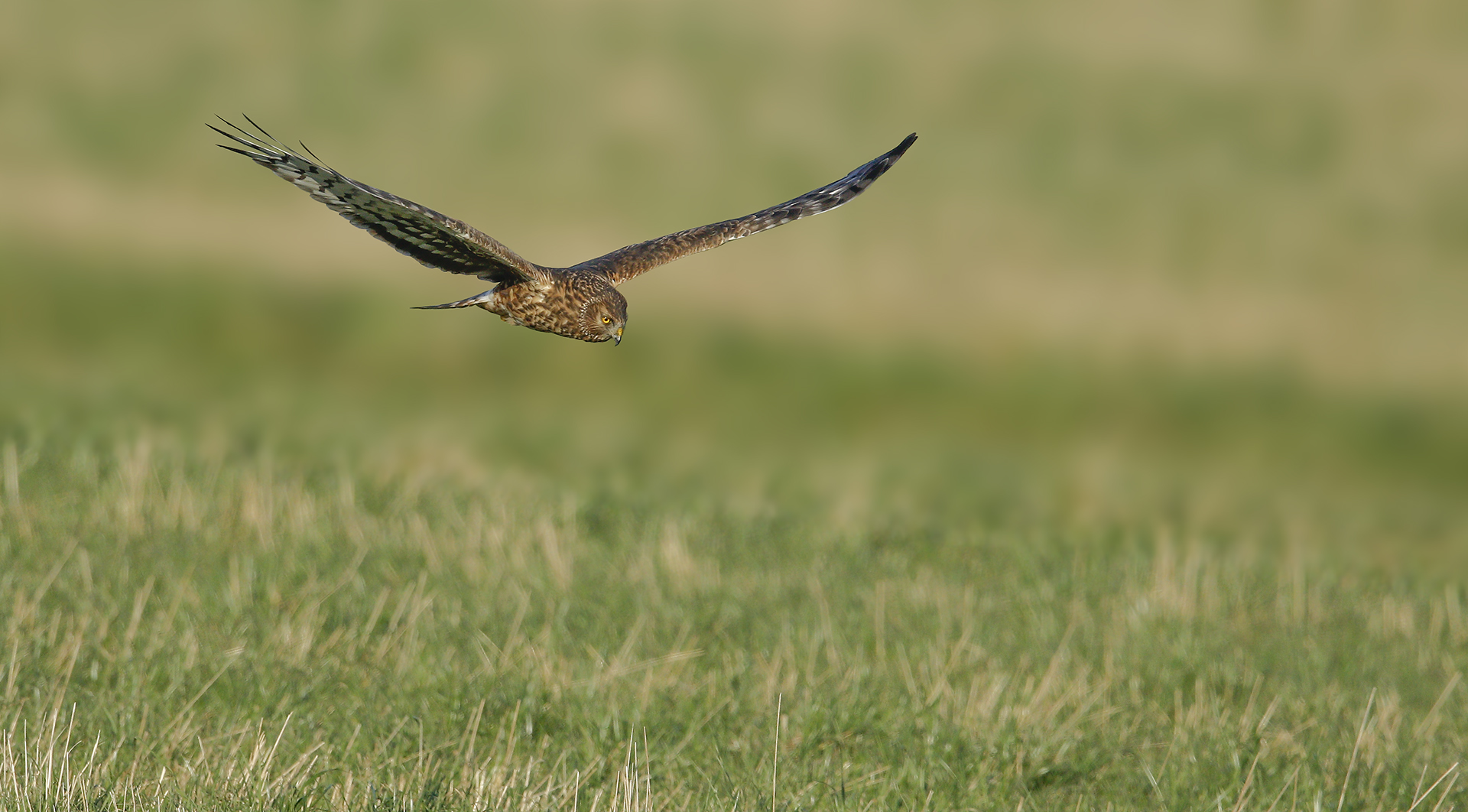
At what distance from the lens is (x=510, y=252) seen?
6785 mm

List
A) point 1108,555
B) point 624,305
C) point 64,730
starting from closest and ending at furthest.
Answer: point 64,730
point 624,305
point 1108,555

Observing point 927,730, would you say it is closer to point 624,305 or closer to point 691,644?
point 691,644

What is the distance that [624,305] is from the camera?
311 inches

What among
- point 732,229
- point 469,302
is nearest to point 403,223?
point 469,302

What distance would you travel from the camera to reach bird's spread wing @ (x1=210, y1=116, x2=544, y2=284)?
6.02 m

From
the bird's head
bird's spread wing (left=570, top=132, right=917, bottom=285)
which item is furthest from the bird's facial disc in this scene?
bird's spread wing (left=570, top=132, right=917, bottom=285)

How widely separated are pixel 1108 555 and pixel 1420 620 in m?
2.71

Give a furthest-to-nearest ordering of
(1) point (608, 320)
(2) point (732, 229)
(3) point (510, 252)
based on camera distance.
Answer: (2) point (732, 229), (1) point (608, 320), (3) point (510, 252)

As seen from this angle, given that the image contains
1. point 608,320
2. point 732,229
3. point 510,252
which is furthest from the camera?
point 732,229

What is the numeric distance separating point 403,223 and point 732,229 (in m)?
2.57

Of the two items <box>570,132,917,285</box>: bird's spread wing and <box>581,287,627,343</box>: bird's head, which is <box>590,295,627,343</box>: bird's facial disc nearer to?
<box>581,287,627,343</box>: bird's head

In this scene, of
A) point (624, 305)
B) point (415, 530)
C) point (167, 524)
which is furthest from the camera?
point (415, 530)

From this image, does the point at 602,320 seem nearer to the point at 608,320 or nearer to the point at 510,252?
the point at 608,320

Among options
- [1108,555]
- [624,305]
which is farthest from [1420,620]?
[624,305]
